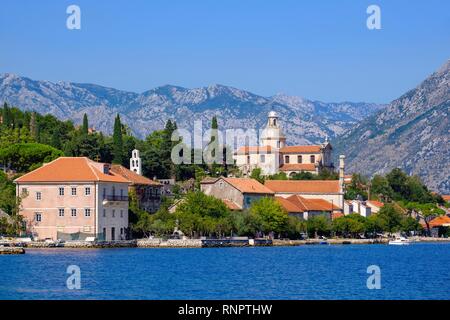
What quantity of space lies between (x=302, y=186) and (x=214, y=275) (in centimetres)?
6632

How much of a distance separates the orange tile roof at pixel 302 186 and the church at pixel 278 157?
1691cm

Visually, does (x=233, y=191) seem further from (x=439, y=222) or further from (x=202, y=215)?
(x=439, y=222)

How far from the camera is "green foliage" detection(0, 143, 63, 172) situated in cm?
9894

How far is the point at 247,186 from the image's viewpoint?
341 ft

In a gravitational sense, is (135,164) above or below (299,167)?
below

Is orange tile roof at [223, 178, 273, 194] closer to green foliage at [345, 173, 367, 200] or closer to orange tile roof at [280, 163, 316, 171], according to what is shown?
green foliage at [345, 173, 367, 200]

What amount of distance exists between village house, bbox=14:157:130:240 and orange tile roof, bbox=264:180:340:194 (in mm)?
37393

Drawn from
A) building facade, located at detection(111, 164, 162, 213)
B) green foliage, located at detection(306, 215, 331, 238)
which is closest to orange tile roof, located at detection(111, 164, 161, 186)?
building facade, located at detection(111, 164, 162, 213)

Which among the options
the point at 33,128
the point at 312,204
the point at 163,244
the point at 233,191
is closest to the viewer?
the point at 163,244

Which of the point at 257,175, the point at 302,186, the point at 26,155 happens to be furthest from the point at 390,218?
the point at 26,155

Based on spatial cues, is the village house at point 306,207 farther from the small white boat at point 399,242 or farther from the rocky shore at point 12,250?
the rocky shore at point 12,250

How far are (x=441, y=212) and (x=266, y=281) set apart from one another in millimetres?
92662
